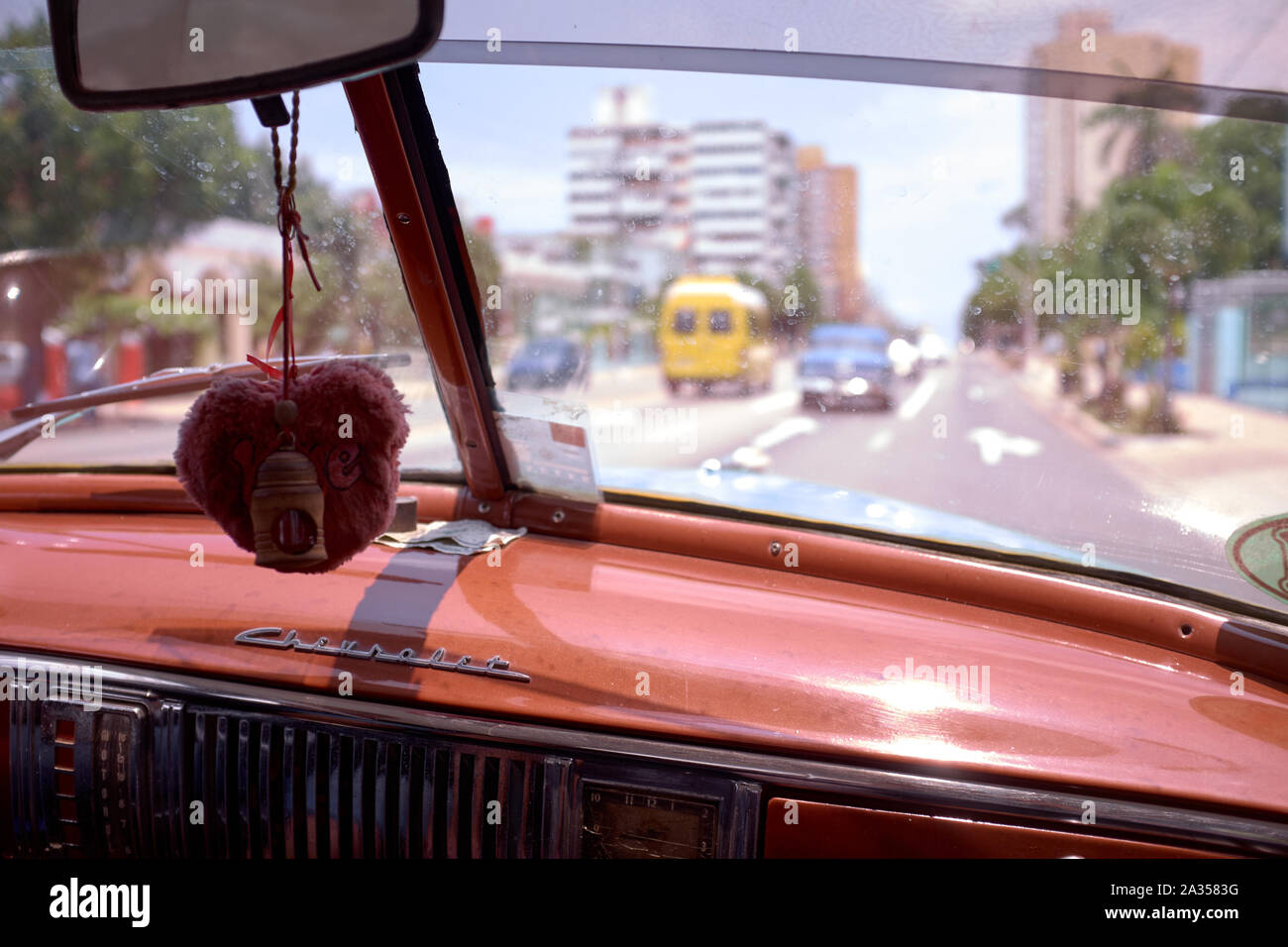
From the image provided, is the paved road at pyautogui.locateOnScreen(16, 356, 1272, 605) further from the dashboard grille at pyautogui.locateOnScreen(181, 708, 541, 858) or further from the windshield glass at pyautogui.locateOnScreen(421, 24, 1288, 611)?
the dashboard grille at pyautogui.locateOnScreen(181, 708, 541, 858)

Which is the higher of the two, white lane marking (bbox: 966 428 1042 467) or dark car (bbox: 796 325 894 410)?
dark car (bbox: 796 325 894 410)

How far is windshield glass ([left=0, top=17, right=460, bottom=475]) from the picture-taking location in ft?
7.45

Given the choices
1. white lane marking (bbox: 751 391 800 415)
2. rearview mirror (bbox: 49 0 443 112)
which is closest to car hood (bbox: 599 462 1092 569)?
white lane marking (bbox: 751 391 800 415)

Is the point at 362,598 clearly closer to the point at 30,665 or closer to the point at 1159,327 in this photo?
the point at 30,665

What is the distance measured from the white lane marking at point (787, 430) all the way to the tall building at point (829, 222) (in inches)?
14.3

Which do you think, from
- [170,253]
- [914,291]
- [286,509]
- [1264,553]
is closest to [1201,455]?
[1264,553]

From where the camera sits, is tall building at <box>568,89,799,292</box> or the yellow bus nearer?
tall building at <box>568,89,799,292</box>

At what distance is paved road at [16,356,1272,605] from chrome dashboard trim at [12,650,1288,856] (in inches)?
21.0

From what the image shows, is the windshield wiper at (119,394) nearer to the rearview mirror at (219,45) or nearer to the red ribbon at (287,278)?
the red ribbon at (287,278)

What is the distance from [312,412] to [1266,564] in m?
1.76

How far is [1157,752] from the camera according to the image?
1519 mm
